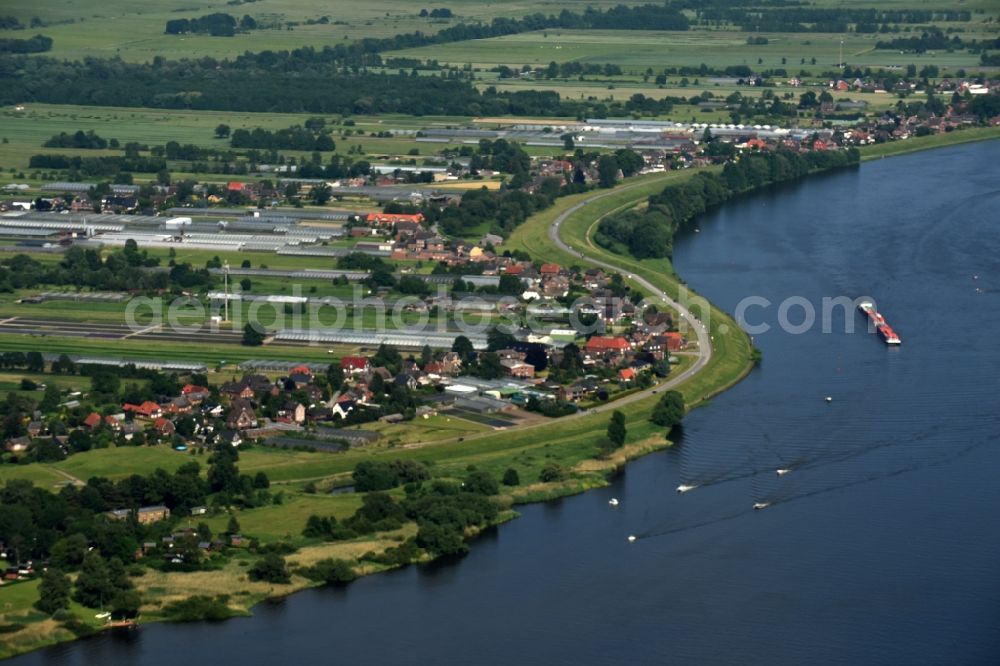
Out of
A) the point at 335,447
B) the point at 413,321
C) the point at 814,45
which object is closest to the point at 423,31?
the point at 814,45

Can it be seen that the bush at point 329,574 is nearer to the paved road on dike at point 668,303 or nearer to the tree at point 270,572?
the tree at point 270,572

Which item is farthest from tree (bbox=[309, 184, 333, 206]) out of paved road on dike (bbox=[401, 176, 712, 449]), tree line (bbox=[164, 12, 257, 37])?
tree line (bbox=[164, 12, 257, 37])

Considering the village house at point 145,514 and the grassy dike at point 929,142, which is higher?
the grassy dike at point 929,142

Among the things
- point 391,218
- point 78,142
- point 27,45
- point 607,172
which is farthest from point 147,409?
point 27,45

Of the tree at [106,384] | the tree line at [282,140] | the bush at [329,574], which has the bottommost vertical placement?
the bush at [329,574]

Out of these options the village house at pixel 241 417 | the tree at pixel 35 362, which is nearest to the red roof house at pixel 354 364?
the village house at pixel 241 417

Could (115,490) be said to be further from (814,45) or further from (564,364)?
(814,45)

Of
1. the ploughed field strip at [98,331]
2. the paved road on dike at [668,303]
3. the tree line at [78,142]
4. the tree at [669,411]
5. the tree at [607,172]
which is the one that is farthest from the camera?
the tree line at [78,142]
